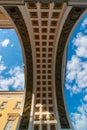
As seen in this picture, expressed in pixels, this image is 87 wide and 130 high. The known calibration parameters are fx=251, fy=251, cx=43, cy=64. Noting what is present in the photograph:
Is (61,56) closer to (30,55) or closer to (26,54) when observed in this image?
(30,55)

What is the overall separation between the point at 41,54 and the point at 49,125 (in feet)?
21.1

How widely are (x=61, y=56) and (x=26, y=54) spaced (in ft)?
10.6

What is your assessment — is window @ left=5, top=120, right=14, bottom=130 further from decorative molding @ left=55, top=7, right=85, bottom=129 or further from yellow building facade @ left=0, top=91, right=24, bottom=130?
decorative molding @ left=55, top=7, right=85, bottom=129

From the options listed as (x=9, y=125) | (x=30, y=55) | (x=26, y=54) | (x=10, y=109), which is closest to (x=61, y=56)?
(x=30, y=55)

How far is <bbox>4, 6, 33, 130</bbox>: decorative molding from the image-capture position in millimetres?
18750

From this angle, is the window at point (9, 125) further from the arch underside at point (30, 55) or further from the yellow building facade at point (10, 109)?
the arch underside at point (30, 55)

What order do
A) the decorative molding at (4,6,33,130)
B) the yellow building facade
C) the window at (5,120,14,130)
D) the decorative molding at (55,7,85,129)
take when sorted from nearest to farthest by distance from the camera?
1. the decorative molding at (4,6,33,130)
2. the decorative molding at (55,7,85,129)
3. the window at (5,120,14,130)
4. the yellow building facade

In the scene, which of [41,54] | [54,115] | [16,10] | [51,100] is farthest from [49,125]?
[16,10]

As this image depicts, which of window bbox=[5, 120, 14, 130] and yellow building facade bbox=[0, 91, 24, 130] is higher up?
yellow building facade bbox=[0, 91, 24, 130]

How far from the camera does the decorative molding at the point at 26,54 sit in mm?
18750

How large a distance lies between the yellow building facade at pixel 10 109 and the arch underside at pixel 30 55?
1.48 meters

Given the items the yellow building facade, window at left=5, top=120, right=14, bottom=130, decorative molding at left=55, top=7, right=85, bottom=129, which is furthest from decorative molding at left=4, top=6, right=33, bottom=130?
decorative molding at left=55, top=7, right=85, bottom=129

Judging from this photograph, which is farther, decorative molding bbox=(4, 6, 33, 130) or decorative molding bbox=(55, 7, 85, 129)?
decorative molding bbox=(55, 7, 85, 129)

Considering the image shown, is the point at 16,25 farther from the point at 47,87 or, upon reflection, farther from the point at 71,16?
the point at 47,87
